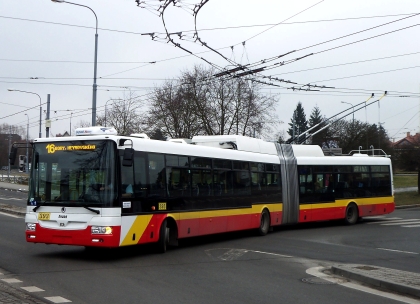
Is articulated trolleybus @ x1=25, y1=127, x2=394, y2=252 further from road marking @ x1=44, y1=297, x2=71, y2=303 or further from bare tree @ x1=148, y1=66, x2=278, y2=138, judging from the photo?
bare tree @ x1=148, y1=66, x2=278, y2=138

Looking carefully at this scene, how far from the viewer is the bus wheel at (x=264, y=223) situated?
19517 millimetres

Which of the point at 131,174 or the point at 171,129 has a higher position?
the point at 171,129

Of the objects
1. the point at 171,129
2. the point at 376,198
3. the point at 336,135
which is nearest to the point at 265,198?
the point at 376,198

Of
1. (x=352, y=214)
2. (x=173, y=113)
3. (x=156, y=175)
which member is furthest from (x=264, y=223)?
(x=173, y=113)

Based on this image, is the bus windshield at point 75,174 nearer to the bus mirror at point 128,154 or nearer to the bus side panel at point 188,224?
the bus mirror at point 128,154

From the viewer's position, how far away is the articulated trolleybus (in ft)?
41.1

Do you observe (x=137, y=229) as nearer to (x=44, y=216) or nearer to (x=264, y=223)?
(x=44, y=216)

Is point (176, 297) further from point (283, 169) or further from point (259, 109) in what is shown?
point (259, 109)

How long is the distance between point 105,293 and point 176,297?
107 centimetres

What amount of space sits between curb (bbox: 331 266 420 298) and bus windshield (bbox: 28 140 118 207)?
4759 millimetres

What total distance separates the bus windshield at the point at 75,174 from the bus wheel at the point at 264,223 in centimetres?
800

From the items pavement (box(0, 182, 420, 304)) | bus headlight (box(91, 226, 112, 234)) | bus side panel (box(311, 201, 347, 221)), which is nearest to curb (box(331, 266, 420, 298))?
pavement (box(0, 182, 420, 304))

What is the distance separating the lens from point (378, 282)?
401 inches

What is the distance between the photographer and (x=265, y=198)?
19797 millimetres
